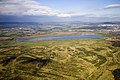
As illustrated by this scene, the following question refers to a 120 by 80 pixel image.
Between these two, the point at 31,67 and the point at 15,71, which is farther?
the point at 31,67

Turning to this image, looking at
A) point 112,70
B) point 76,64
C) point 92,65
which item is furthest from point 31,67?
point 112,70

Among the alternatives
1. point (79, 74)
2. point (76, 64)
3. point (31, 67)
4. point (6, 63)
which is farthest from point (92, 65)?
→ point (6, 63)

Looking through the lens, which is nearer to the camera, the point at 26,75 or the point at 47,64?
the point at 26,75

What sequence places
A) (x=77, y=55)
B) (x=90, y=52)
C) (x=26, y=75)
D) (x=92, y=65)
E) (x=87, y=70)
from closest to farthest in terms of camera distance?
(x=26, y=75), (x=87, y=70), (x=92, y=65), (x=77, y=55), (x=90, y=52)

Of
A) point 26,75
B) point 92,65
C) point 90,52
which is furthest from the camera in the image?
point 90,52

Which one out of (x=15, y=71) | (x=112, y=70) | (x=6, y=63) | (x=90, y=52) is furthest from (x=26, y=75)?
(x=90, y=52)

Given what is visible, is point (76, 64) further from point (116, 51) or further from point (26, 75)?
point (116, 51)

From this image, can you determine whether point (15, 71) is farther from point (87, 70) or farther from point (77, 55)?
point (77, 55)

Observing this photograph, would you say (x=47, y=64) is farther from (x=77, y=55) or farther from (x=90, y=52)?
(x=90, y=52)

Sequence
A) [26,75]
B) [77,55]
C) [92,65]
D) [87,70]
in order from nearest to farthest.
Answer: [26,75] → [87,70] → [92,65] → [77,55]

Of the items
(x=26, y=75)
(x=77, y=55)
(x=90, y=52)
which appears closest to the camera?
(x=26, y=75)
